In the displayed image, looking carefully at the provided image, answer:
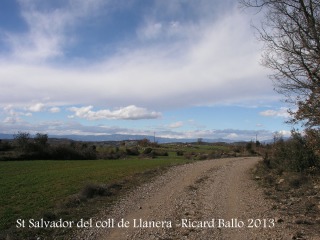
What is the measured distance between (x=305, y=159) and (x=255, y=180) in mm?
3217

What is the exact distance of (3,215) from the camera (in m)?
13.4

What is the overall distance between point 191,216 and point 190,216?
0.04m

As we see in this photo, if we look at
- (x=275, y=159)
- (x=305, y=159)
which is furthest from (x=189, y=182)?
(x=275, y=159)

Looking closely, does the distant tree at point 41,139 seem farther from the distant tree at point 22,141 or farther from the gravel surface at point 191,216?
the gravel surface at point 191,216

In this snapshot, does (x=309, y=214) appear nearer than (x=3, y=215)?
Yes

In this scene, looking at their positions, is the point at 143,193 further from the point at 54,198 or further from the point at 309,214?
the point at 309,214

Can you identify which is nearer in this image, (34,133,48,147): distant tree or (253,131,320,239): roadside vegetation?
(253,131,320,239): roadside vegetation

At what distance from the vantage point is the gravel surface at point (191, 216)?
9766 mm

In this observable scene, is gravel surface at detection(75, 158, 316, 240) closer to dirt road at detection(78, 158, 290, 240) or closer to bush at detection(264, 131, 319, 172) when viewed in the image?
dirt road at detection(78, 158, 290, 240)

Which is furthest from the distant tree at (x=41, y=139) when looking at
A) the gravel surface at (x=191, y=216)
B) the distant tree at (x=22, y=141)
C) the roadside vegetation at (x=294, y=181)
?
the gravel surface at (x=191, y=216)

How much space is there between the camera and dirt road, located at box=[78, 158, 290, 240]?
9.77m

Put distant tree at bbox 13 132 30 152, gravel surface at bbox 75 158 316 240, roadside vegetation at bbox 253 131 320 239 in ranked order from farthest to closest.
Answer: distant tree at bbox 13 132 30 152 → roadside vegetation at bbox 253 131 320 239 → gravel surface at bbox 75 158 316 240

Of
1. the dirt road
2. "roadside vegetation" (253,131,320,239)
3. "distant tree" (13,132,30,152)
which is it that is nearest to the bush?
"roadside vegetation" (253,131,320,239)

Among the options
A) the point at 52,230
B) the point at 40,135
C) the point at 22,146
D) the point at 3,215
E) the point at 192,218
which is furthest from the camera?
the point at 40,135
